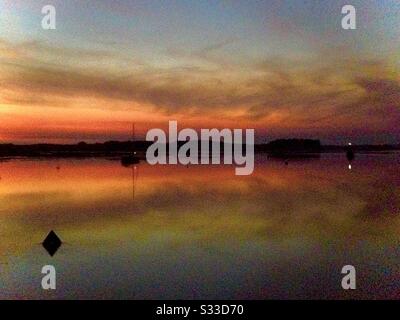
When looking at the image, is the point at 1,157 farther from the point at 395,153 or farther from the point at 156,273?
the point at 395,153

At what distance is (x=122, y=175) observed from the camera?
473 centimetres

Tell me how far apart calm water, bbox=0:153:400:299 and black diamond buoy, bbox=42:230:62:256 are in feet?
0.09

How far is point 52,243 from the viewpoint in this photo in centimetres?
192

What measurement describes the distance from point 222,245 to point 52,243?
0.76m

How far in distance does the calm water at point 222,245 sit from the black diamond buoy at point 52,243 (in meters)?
0.03

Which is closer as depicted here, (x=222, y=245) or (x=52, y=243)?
(x=52, y=243)

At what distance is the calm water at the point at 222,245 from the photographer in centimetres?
182

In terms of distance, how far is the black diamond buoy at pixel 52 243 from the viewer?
1.90m

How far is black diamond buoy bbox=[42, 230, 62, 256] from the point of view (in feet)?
6.24

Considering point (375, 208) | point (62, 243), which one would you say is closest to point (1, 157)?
point (62, 243)

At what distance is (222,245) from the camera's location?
7.07ft

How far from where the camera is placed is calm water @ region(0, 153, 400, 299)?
1818 mm

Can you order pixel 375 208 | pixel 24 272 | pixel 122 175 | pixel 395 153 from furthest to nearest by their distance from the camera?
pixel 122 175, pixel 375 208, pixel 395 153, pixel 24 272
